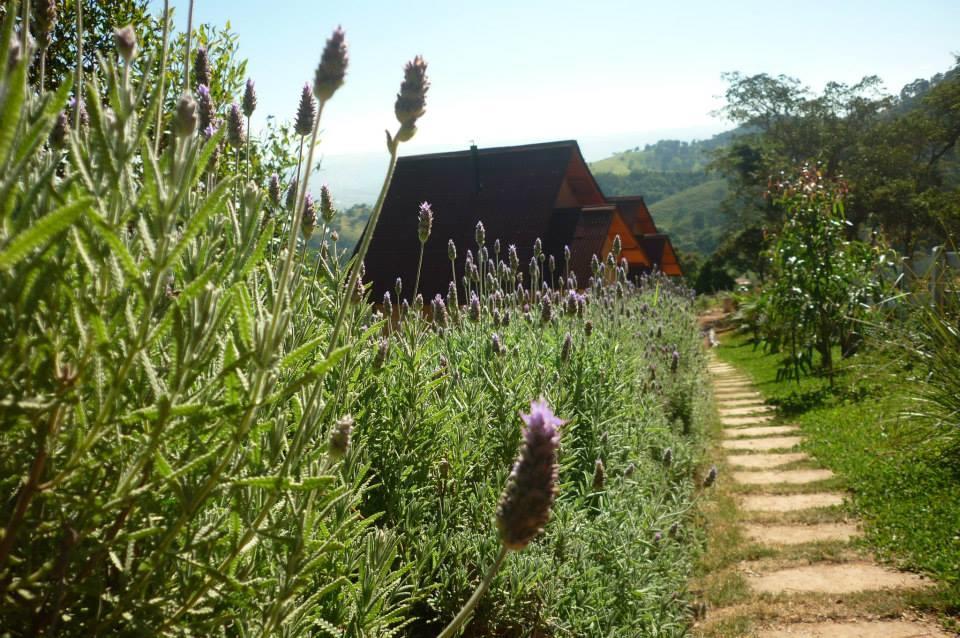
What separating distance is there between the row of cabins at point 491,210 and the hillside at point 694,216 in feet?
251

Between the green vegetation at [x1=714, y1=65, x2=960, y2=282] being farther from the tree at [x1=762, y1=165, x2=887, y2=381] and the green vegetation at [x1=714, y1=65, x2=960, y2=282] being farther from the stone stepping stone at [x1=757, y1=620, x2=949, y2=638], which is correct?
the stone stepping stone at [x1=757, y1=620, x2=949, y2=638]

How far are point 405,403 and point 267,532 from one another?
1.58 meters

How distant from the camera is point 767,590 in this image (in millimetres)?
4719

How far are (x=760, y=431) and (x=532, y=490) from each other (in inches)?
357

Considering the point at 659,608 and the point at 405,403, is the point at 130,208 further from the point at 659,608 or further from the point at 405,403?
the point at 659,608

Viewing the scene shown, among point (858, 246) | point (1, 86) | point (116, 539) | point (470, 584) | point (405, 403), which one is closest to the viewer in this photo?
point (1, 86)

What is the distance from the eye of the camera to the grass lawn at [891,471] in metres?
4.91

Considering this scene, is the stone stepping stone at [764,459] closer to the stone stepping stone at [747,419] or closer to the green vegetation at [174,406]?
the stone stepping stone at [747,419]

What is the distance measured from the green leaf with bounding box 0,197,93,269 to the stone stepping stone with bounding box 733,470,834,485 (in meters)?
7.38

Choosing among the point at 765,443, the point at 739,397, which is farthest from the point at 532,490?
the point at 739,397

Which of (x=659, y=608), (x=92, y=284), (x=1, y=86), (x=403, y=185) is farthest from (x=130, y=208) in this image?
(x=403, y=185)

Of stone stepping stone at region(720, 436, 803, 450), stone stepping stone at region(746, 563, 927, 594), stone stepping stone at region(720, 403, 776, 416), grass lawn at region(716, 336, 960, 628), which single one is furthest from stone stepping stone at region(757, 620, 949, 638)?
stone stepping stone at region(720, 403, 776, 416)

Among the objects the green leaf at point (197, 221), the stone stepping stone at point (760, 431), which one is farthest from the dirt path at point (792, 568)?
the green leaf at point (197, 221)

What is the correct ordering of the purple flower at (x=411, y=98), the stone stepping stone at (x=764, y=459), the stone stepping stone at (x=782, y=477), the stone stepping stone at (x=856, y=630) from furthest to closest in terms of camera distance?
1. the stone stepping stone at (x=764, y=459)
2. the stone stepping stone at (x=782, y=477)
3. the stone stepping stone at (x=856, y=630)
4. the purple flower at (x=411, y=98)
